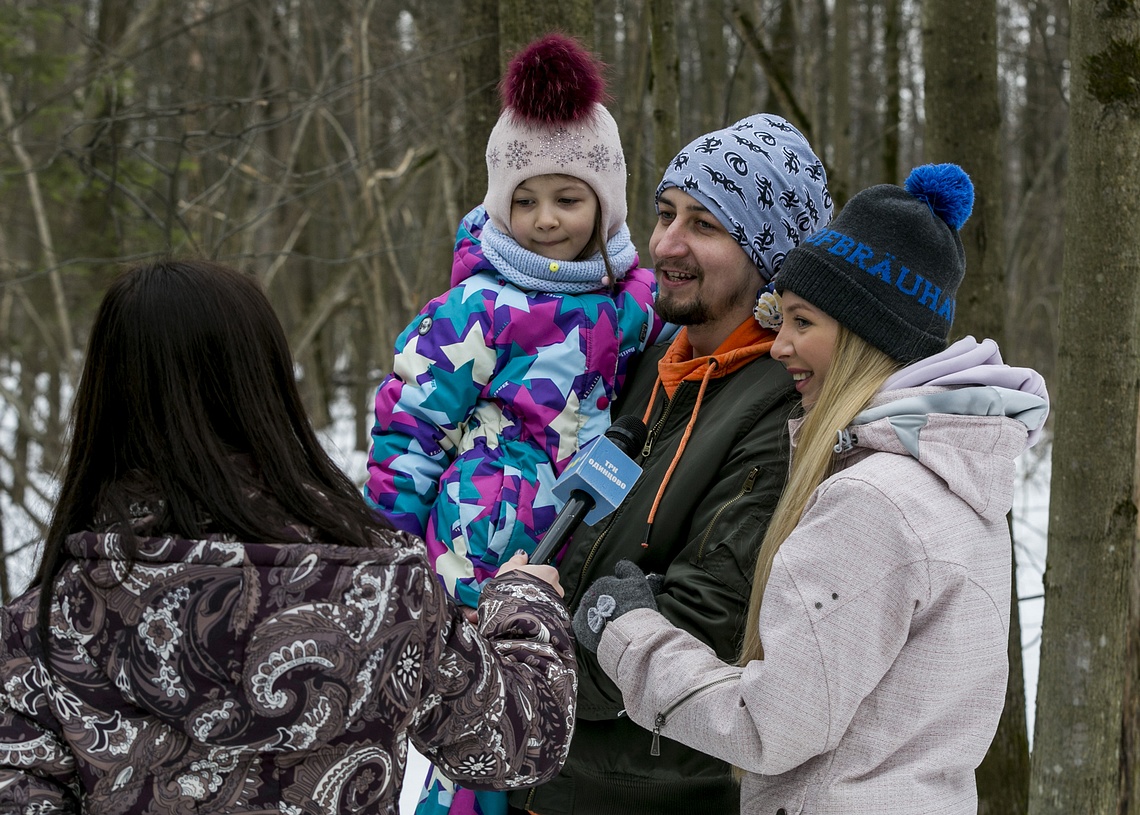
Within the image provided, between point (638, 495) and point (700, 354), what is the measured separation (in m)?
0.41

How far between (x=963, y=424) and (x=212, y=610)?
1.18m

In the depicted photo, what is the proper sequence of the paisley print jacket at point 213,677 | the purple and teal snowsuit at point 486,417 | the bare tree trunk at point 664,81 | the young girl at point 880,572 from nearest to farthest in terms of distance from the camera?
the paisley print jacket at point 213,677 → the young girl at point 880,572 → the purple and teal snowsuit at point 486,417 → the bare tree trunk at point 664,81

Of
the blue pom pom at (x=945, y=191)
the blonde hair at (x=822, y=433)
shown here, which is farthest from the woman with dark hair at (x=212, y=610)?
the blue pom pom at (x=945, y=191)

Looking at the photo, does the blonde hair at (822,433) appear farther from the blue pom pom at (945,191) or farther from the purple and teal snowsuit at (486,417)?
the purple and teal snowsuit at (486,417)

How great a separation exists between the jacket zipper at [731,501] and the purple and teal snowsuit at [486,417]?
524 millimetres

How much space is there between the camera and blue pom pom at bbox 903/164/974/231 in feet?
6.43

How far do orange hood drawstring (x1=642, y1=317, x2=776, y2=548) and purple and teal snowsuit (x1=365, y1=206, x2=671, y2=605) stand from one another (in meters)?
0.20

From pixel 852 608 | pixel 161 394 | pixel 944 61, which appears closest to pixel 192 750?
pixel 161 394

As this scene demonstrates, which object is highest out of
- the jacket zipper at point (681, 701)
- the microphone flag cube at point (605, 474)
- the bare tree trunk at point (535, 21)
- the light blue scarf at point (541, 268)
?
the bare tree trunk at point (535, 21)

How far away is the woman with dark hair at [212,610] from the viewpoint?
58.7 inches

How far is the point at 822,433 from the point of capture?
1929mm

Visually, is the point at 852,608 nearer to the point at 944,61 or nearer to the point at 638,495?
the point at 638,495

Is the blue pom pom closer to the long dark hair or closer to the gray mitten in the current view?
the gray mitten

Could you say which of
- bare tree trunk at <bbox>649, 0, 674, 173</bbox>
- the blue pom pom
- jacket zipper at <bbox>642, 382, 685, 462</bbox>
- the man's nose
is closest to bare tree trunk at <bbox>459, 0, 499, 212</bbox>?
bare tree trunk at <bbox>649, 0, 674, 173</bbox>
